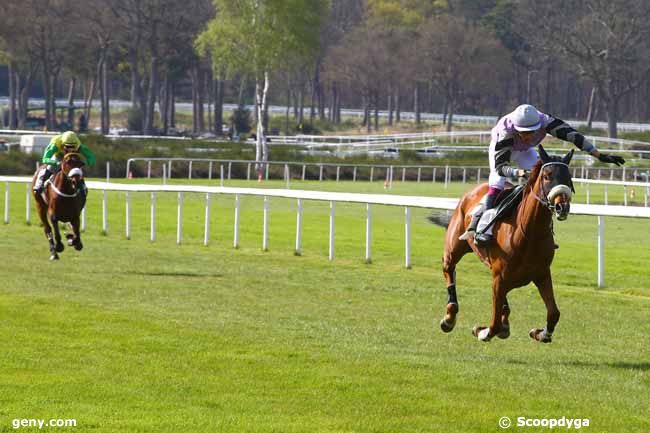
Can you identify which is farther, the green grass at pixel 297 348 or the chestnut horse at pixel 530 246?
the chestnut horse at pixel 530 246

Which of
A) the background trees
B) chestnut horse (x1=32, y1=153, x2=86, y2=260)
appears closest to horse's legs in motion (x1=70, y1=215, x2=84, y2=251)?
chestnut horse (x1=32, y1=153, x2=86, y2=260)

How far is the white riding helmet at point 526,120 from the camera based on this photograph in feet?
31.6

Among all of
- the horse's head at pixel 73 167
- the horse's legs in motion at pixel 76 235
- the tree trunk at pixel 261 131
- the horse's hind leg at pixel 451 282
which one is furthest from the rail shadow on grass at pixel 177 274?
the tree trunk at pixel 261 131

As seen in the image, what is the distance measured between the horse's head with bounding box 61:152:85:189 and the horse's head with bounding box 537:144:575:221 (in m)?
8.53

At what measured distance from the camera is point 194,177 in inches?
1764

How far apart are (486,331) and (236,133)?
69.3 metres

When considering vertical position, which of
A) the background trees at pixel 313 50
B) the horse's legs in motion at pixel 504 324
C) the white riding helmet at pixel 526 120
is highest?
the background trees at pixel 313 50

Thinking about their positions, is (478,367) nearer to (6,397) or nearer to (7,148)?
(6,397)

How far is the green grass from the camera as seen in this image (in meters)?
7.66

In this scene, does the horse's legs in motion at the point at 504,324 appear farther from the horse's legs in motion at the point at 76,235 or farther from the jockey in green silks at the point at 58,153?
the jockey in green silks at the point at 58,153

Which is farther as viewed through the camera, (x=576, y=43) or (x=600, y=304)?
(x=576, y=43)

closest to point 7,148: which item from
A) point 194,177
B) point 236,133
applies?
point 194,177

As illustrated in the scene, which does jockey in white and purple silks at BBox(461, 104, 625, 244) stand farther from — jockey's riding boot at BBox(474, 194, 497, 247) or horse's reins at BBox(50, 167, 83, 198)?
horse's reins at BBox(50, 167, 83, 198)

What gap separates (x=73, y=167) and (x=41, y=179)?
1.07 metres
